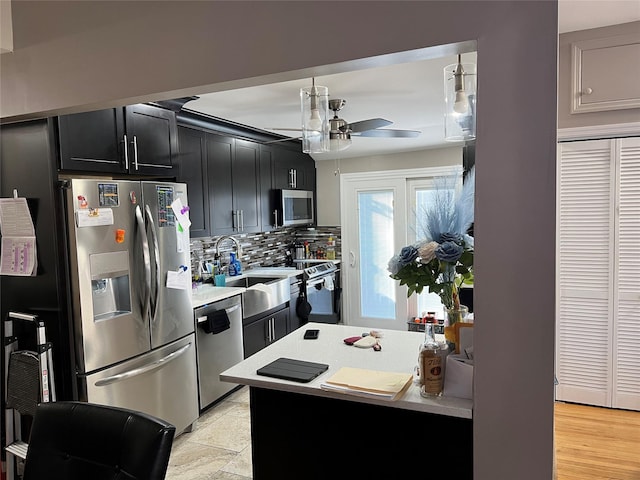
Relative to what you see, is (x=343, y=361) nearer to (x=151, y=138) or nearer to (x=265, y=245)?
(x=151, y=138)

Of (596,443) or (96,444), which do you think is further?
(596,443)

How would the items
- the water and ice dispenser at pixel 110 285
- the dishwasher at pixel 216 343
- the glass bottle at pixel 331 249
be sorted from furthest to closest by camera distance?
the glass bottle at pixel 331 249 < the dishwasher at pixel 216 343 < the water and ice dispenser at pixel 110 285

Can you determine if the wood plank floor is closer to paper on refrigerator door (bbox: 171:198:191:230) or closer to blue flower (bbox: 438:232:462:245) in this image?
blue flower (bbox: 438:232:462:245)

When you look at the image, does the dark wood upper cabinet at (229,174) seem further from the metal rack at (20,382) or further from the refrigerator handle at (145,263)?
the metal rack at (20,382)

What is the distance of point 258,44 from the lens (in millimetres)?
1484

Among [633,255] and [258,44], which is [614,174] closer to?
[633,255]

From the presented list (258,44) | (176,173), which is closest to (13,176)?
(176,173)

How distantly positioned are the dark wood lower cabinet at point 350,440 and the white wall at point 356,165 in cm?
356

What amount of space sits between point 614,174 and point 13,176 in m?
3.77

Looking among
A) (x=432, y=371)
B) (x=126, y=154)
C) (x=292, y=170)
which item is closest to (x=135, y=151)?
(x=126, y=154)

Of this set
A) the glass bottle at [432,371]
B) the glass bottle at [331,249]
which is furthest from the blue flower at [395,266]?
the glass bottle at [331,249]

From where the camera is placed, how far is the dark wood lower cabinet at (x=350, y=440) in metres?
1.65

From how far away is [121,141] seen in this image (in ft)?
8.55

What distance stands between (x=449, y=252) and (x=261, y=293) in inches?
102
